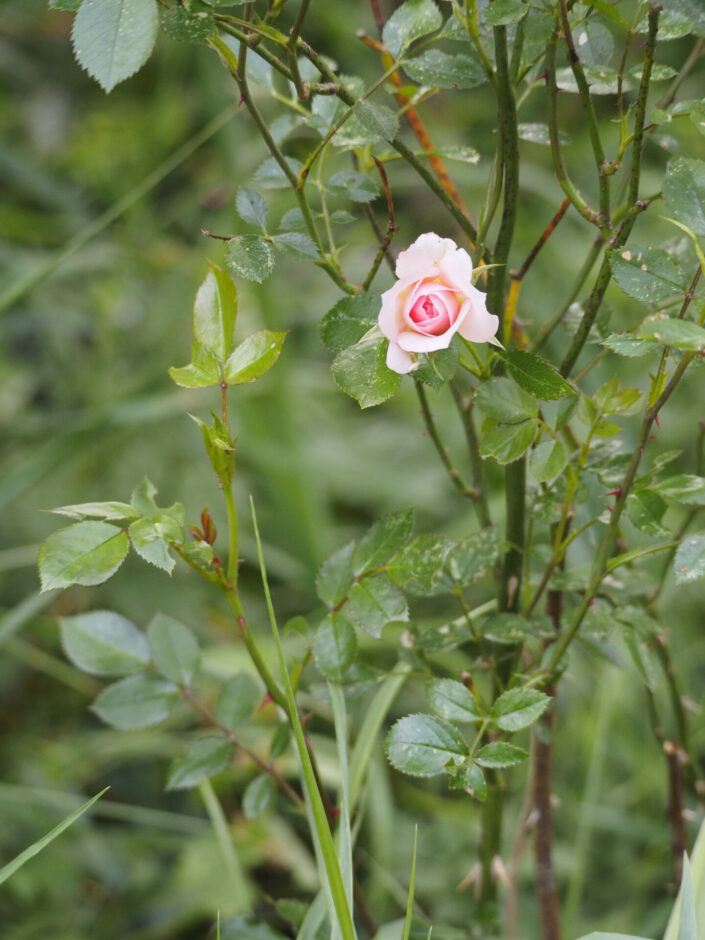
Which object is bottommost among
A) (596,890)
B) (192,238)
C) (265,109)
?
(596,890)

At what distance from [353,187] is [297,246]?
7cm

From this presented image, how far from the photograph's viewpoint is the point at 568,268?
1830 millimetres

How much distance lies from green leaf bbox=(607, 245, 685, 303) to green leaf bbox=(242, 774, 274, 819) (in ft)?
1.34

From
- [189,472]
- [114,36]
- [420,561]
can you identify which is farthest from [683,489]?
[189,472]

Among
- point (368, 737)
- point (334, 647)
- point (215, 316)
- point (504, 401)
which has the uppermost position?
point (215, 316)

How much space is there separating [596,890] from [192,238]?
1.56 m

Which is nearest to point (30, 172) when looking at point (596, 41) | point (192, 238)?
point (192, 238)

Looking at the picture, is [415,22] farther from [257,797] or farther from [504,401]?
[257,797]

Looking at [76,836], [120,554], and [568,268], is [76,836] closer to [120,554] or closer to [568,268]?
[120,554]

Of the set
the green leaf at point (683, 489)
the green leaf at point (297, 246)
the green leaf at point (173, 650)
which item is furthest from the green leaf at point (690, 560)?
the green leaf at point (173, 650)

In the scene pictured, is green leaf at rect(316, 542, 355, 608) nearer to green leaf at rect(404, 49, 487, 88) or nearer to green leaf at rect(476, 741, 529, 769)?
green leaf at rect(476, 741, 529, 769)

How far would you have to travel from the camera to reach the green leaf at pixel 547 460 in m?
0.50

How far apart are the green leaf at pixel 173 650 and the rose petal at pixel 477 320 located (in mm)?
345

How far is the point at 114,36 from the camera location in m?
0.41
